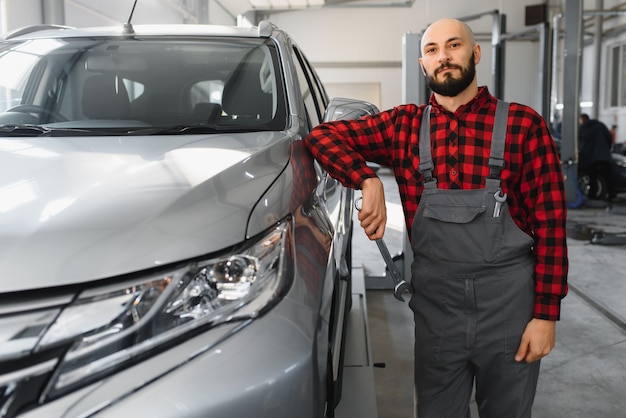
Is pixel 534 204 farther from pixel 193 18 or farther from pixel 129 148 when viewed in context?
pixel 193 18

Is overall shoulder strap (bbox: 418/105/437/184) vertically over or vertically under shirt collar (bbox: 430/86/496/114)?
under

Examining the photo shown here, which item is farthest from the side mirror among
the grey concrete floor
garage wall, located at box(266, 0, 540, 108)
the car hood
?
garage wall, located at box(266, 0, 540, 108)

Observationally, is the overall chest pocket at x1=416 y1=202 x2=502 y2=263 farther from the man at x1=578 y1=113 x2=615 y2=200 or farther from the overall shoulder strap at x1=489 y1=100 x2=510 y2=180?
the man at x1=578 y1=113 x2=615 y2=200

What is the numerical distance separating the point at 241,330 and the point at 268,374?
86mm

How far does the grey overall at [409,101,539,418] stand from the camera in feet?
4.89

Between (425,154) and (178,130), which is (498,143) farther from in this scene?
(178,130)

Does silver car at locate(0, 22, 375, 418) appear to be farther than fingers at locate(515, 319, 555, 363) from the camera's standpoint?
No

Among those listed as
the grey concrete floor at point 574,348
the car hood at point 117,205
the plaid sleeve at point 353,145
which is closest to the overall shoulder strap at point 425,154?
the plaid sleeve at point 353,145

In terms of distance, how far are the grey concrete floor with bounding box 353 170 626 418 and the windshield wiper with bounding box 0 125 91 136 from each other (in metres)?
1.58

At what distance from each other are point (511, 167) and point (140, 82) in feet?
4.26

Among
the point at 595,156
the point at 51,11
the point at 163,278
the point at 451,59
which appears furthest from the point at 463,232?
the point at 595,156

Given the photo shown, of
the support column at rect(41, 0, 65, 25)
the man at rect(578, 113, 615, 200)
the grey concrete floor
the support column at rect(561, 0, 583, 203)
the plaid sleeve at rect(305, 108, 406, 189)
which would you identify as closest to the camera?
the plaid sleeve at rect(305, 108, 406, 189)

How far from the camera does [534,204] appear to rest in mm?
1526

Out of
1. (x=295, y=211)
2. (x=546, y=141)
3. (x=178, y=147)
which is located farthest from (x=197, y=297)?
(x=546, y=141)
